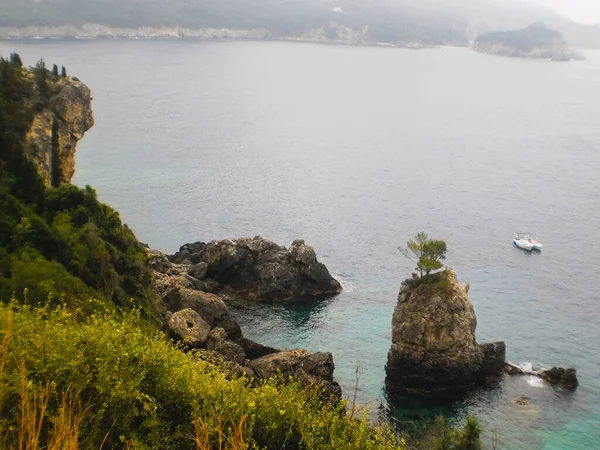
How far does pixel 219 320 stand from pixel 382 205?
62431mm

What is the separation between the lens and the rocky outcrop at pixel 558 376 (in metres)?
57.4

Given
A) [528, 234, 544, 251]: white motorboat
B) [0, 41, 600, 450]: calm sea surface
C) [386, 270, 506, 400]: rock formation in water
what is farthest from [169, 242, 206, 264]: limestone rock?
[528, 234, 544, 251]: white motorboat

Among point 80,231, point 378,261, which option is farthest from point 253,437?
point 378,261

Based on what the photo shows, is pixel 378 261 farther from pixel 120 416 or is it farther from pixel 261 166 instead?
pixel 120 416

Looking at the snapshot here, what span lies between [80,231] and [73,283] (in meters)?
11.1

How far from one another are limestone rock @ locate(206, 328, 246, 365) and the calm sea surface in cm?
1141

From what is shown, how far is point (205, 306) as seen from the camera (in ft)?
202

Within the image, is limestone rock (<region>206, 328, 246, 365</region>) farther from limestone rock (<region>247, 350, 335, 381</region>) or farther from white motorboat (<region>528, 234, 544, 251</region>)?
white motorboat (<region>528, 234, 544, 251</region>)

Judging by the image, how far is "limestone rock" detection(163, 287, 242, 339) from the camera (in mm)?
60688

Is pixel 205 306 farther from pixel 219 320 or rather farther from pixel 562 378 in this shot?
pixel 562 378

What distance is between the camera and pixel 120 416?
18.8 meters

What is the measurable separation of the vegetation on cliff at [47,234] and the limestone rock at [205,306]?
5.94 m

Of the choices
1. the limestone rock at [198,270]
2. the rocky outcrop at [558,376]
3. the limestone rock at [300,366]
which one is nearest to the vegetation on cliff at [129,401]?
the limestone rock at [300,366]

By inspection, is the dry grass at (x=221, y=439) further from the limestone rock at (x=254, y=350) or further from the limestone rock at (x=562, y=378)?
the limestone rock at (x=562, y=378)
